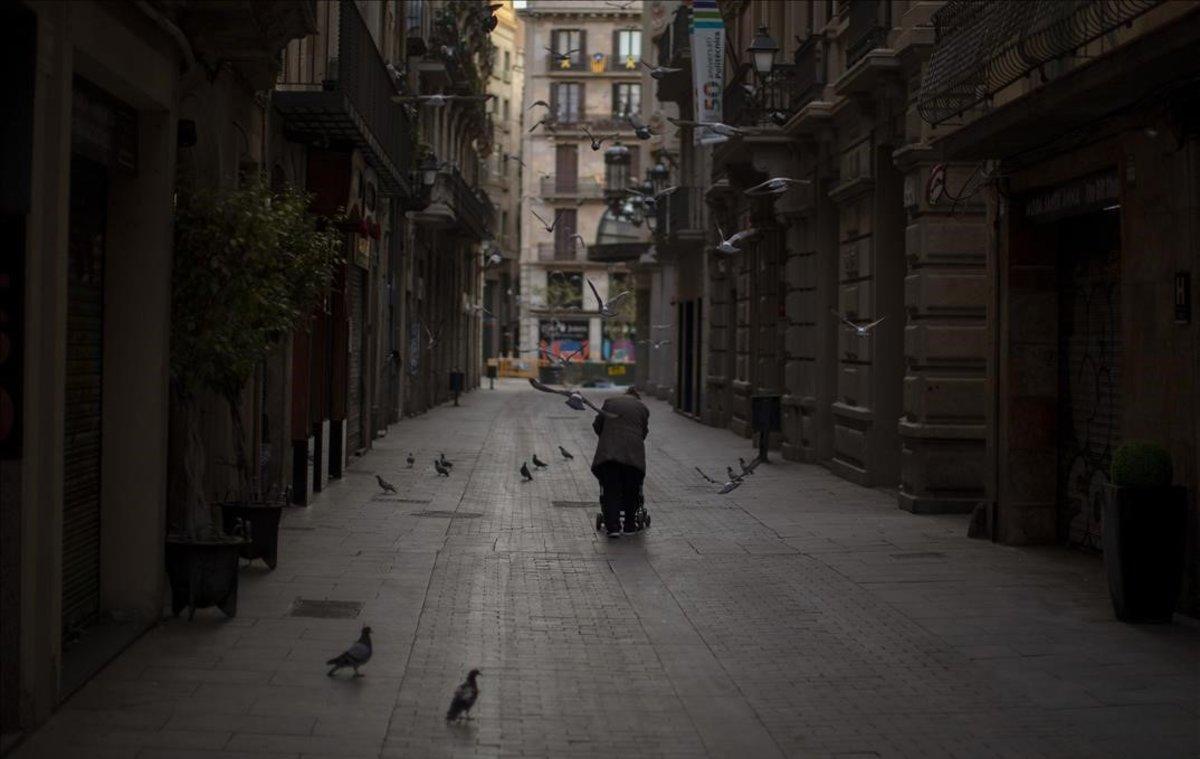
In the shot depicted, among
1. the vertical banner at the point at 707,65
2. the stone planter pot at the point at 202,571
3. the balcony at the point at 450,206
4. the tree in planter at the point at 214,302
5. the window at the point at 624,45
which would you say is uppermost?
the window at the point at 624,45

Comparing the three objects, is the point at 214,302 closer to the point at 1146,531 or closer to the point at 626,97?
the point at 1146,531

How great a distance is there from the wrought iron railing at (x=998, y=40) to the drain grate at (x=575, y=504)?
6221mm

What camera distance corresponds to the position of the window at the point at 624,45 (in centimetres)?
7806

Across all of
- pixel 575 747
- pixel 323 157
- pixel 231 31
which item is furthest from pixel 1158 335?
pixel 323 157

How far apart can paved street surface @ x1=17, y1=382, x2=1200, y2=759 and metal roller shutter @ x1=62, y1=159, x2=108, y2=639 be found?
21.2 inches

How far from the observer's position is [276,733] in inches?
276

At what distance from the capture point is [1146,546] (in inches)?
398

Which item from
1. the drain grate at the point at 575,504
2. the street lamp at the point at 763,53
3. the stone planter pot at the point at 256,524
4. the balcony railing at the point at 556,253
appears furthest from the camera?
the balcony railing at the point at 556,253

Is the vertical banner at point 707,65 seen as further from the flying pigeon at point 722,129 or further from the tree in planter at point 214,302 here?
the tree in planter at point 214,302

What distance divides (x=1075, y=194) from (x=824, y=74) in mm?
10322

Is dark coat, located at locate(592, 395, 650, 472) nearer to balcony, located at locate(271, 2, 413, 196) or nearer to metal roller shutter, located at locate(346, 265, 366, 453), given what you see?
balcony, located at locate(271, 2, 413, 196)

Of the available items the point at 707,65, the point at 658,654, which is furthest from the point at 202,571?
the point at 707,65

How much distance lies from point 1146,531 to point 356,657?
5288mm

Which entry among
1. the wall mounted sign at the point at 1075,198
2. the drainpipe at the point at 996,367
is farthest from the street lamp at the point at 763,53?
the wall mounted sign at the point at 1075,198
